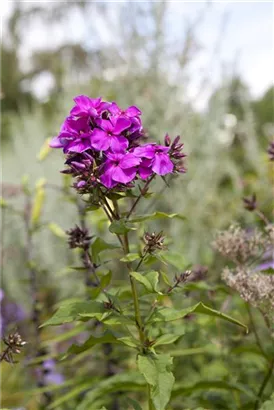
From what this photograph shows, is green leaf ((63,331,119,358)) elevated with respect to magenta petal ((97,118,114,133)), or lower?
lower

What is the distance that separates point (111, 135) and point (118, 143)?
0.02 meters

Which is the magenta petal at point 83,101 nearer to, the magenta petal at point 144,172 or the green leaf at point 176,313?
the magenta petal at point 144,172

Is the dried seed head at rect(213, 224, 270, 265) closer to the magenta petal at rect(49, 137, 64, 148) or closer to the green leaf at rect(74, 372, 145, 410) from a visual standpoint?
the green leaf at rect(74, 372, 145, 410)

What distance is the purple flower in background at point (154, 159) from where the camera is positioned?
1304mm

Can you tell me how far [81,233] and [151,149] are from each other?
32 centimetres

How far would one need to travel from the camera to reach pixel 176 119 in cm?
448

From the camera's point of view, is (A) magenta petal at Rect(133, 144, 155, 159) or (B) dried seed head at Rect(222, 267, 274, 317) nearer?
(A) magenta petal at Rect(133, 144, 155, 159)

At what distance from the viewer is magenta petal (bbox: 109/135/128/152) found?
1.31 metres

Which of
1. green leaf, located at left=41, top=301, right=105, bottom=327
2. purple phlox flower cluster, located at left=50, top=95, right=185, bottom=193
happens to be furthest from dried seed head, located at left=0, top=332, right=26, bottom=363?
purple phlox flower cluster, located at left=50, top=95, right=185, bottom=193

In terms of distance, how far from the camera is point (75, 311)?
4.58 feet

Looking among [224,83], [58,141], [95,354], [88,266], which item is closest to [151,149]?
[58,141]

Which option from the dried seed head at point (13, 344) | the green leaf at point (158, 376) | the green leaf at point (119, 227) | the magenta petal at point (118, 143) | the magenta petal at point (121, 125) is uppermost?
the magenta petal at point (121, 125)

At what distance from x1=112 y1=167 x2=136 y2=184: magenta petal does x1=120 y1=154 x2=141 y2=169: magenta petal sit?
10 mm

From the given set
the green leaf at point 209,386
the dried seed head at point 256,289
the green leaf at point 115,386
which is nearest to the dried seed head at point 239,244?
the dried seed head at point 256,289
